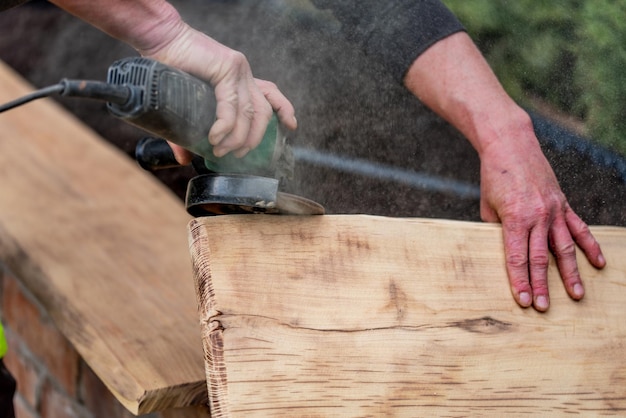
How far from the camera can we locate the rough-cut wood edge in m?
1.17

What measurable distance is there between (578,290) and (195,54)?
86cm

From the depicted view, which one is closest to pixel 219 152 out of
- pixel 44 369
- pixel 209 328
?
pixel 209 328

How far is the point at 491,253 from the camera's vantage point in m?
1.51

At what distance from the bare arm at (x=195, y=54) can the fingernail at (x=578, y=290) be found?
693 mm

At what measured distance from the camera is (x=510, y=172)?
1.63m

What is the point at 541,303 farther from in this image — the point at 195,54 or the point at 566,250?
the point at 195,54

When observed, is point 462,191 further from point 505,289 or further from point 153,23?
point 153,23

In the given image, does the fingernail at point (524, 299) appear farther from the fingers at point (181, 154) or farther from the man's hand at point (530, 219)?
the fingers at point (181, 154)

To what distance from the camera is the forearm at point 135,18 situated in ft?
4.17

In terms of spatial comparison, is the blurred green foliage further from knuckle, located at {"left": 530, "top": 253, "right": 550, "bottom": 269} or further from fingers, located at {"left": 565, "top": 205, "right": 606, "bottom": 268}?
knuckle, located at {"left": 530, "top": 253, "right": 550, "bottom": 269}

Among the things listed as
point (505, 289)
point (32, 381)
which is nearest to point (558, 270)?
point (505, 289)

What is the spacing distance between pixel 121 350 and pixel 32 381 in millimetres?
756

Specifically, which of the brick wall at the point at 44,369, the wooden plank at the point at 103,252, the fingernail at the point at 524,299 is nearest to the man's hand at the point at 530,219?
the fingernail at the point at 524,299

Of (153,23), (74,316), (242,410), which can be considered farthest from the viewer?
(74,316)
